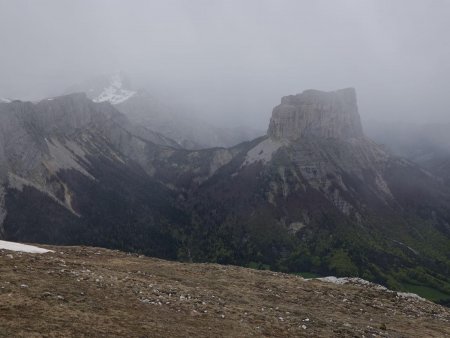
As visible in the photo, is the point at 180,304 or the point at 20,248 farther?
the point at 20,248

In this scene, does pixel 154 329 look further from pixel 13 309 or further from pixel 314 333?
pixel 314 333

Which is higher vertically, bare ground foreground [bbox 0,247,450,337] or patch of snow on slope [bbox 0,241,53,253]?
Answer: patch of snow on slope [bbox 0,241,53,253]

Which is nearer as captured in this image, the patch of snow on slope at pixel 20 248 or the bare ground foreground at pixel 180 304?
the bare ground foreground at pixel 180 304

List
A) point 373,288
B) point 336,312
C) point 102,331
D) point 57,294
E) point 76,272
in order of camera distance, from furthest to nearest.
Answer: point 373,288, point 336,312, point 76,272, point 57,294, point 102,331

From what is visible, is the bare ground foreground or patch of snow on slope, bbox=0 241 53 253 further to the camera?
patch of snow on slope, bbox=0 241 53 253

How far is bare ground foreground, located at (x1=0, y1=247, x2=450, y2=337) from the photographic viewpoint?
104 ft

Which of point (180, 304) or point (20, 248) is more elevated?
point (20, 248)

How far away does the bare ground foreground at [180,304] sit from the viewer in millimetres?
31844

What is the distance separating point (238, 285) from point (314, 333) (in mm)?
13547

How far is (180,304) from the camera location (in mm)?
38594

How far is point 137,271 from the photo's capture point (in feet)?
160

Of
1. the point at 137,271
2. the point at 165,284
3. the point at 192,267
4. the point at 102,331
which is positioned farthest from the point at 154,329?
the point at 192,267

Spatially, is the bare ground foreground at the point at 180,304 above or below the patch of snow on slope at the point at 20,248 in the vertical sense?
below

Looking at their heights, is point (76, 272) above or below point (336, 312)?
above
